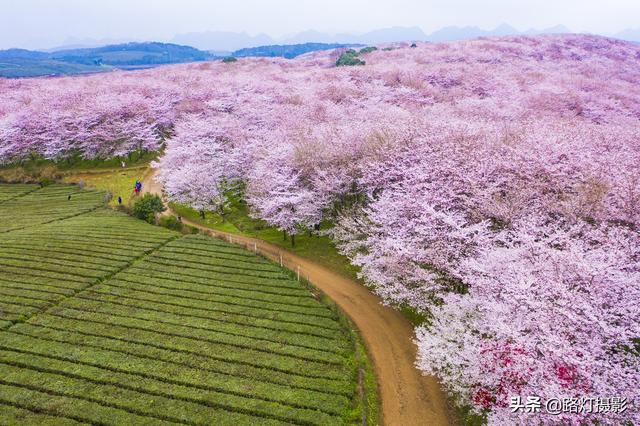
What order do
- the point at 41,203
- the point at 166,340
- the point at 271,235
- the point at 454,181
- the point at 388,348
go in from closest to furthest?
the point at 166,340 < the point at 388,348 < the point at 454,181 < the point at 271,235 < the point at 41,203

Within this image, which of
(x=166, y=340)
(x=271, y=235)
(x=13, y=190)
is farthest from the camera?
(x=13, y=190)

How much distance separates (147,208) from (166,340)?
90.0 feet

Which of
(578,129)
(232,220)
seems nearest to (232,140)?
(232,220)

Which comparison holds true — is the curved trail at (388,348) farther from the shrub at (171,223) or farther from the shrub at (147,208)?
the shrub at (147,208)

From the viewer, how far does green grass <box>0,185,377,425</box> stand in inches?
857

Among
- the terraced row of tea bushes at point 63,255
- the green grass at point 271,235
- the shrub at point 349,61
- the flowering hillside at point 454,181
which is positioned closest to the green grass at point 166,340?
the terraced row of tea bushes at point 63,255

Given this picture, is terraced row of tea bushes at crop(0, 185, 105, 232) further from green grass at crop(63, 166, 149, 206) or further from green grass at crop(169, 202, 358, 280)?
green grass at crop(169, 202, 358, 280)

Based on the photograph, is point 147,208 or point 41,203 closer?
point 147,208

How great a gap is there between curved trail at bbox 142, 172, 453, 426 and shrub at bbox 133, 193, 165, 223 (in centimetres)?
1542

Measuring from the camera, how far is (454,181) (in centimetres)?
3428

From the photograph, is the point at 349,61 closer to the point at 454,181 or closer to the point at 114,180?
the point at 114,180

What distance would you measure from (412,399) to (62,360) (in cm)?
2190

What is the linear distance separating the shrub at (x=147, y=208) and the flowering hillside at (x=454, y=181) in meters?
3.30

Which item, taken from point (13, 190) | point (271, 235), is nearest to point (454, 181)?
point (271, 235)
